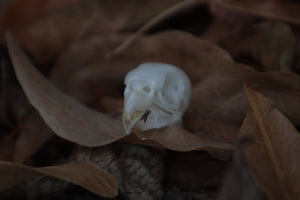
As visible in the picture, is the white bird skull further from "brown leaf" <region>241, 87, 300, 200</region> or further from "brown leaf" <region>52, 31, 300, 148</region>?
"brown leaf" <region>241, 87, 300, 200</region>

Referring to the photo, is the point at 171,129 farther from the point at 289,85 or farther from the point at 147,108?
the point at 289,85

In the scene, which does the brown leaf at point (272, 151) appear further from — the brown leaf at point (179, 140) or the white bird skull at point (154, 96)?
the white bird skull at point (154, 96)

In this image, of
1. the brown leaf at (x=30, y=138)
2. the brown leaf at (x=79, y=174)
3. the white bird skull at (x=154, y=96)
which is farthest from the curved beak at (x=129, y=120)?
the brown leaf at (x=30, y=138)

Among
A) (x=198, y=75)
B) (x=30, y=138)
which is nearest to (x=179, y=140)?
(x=198, y=75)

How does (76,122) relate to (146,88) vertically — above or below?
below

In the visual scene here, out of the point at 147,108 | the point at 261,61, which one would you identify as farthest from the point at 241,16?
the point at 147,108

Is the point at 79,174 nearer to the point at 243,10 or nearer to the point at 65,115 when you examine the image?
the point at 65,115
